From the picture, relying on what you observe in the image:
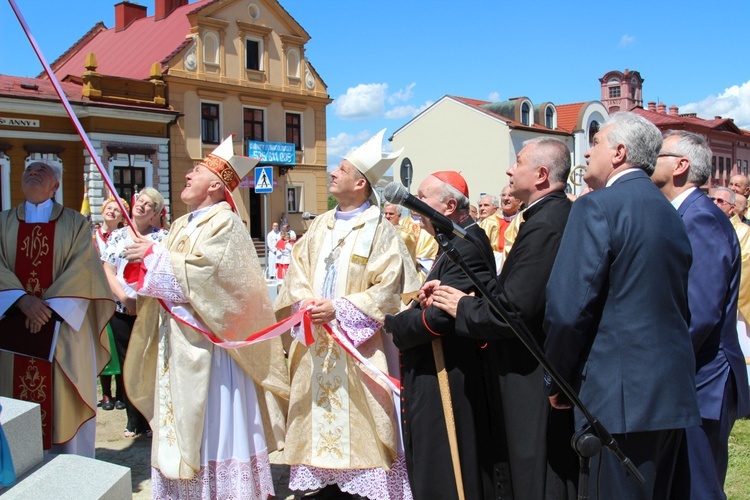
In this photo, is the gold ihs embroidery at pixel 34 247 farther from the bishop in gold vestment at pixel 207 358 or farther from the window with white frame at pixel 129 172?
the window with white frame at pixel 129 172

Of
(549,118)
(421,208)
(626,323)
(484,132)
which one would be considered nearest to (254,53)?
(484,132)

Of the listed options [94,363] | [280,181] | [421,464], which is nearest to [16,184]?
[280,181]

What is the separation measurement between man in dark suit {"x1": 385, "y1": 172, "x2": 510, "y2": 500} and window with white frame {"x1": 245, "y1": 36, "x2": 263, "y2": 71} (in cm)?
2851

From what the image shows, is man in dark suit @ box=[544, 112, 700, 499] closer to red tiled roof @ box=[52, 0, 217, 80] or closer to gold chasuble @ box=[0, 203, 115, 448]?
gold chasuble @ box=[0, 203, 115, 448]

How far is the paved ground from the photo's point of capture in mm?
4570

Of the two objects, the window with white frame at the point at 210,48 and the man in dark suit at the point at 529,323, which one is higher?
the window with white frame at the point at 210,48

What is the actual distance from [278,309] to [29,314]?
1447 mm

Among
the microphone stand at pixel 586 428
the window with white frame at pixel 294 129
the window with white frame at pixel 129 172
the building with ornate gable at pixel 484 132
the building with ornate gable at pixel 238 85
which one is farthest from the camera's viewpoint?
the building with ornate gable at pixel 484 132

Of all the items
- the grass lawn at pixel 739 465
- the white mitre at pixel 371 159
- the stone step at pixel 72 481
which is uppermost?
the white mitre at pixel 371 159

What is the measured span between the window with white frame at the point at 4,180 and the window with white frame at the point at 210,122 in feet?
25.4

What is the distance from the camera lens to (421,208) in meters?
2.28

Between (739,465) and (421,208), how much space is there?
3.95 metres

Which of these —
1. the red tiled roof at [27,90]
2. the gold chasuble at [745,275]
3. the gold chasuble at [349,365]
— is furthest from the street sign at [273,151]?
the gold chasuble at [349,365]

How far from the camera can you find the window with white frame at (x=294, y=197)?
3123cm
